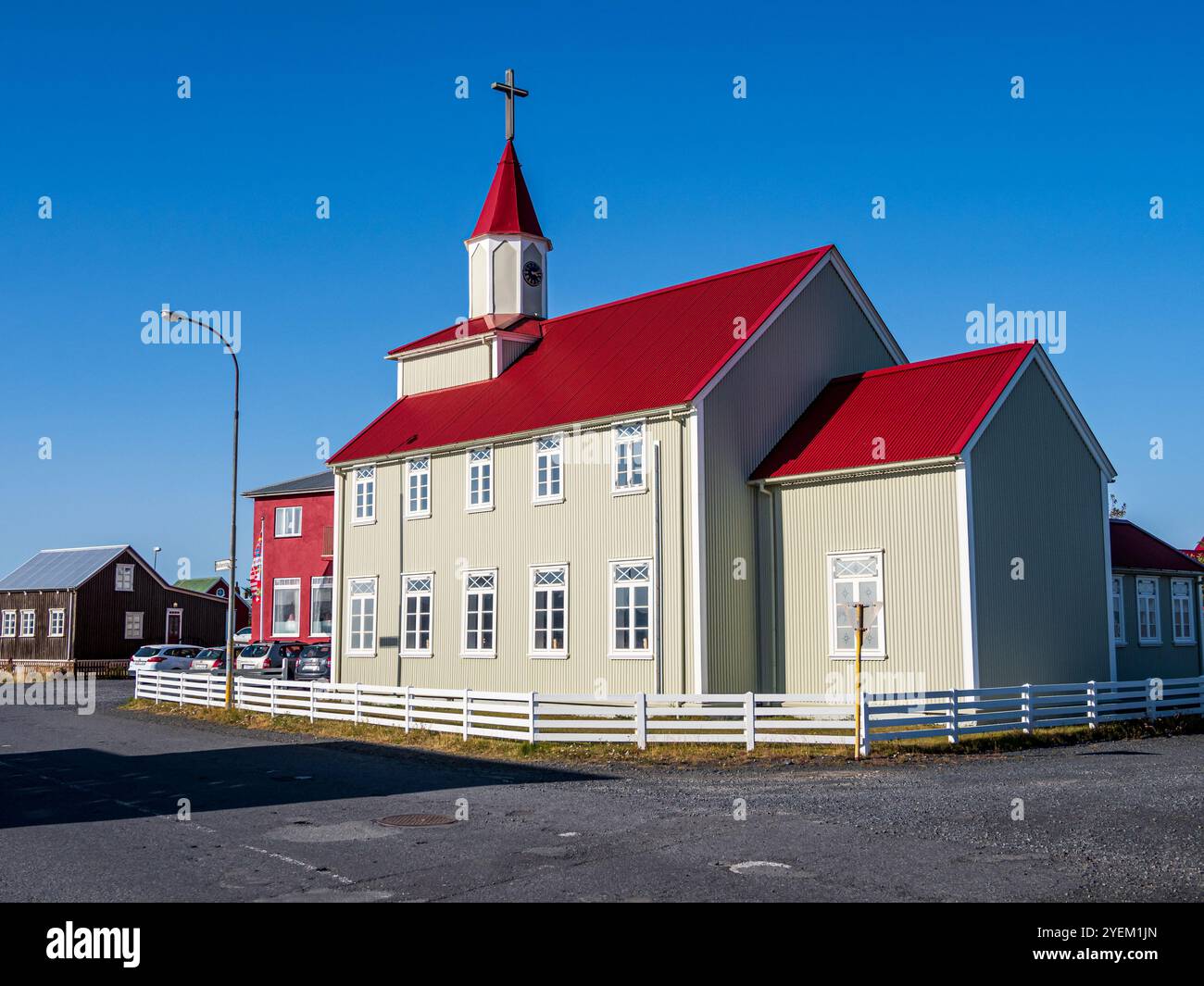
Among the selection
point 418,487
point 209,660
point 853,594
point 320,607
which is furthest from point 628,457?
point 320,607

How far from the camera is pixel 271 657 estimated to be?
4000 cm

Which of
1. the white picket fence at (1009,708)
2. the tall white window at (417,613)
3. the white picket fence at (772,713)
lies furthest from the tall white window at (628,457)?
the white picket fence at (1009,708)

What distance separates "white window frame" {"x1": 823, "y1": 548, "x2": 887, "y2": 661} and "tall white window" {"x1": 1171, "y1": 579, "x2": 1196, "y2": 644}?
12.0 metres

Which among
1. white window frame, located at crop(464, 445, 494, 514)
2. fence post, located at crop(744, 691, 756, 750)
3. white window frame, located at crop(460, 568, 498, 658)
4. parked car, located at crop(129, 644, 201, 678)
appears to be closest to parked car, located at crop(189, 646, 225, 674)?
parked car, located at crop(129, 644, 201, 678)

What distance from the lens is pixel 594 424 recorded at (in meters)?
26.8

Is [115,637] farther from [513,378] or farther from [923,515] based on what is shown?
[923,515]

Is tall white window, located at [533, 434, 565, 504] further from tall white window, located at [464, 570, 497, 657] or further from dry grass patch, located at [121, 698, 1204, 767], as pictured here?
dry grass patch, located at [121, 698, 1204, 767]

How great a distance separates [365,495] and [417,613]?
4.18 m

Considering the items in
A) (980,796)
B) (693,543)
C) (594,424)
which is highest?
(594,424)

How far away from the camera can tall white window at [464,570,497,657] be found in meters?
29.0

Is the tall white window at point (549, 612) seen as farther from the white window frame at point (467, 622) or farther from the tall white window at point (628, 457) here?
the tall white window at point (628, 457)
